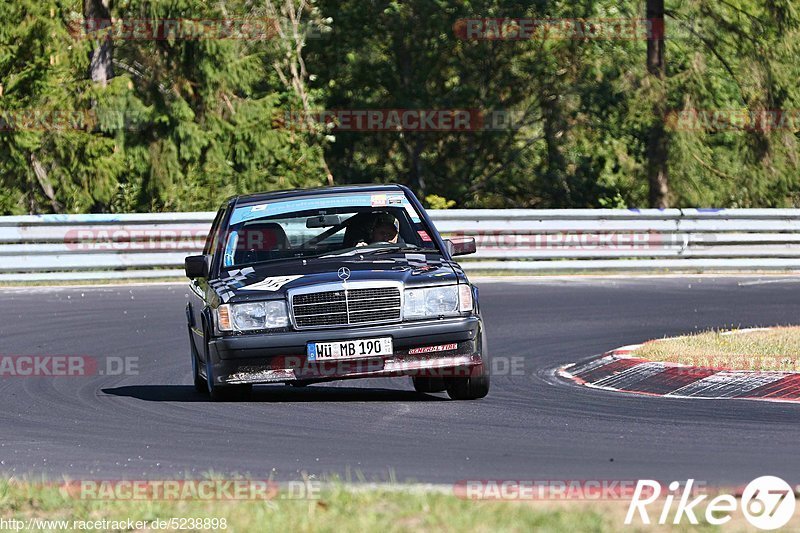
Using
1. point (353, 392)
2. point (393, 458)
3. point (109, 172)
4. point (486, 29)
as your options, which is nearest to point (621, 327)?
point (353, 392)

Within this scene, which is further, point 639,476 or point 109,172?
point 109,172

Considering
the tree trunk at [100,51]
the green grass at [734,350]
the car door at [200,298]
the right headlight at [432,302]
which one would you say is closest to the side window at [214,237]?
the car door at [200,298]

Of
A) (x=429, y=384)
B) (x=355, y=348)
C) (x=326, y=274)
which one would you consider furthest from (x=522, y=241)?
(x=355, y=348)

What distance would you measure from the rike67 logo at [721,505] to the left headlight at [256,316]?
408 cm

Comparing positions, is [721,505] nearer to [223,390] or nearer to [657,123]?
[223,390]

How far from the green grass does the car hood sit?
251 cm

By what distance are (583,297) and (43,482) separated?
13.2 metres

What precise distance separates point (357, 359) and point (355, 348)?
0.08 m

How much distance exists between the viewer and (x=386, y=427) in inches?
362

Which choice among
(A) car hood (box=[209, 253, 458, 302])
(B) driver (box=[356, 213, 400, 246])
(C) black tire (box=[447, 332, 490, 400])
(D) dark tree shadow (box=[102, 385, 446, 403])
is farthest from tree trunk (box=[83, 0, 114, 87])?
(C) black tire (box=[447, 332, 490, 400])

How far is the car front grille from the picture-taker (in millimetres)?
10234

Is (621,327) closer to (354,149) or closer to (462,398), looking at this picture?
(462,398)

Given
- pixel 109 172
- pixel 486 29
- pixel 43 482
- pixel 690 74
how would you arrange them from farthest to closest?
1. pixel 486 29
2. pixel 690 74
3. pixel 109 172
4. pixel 43 482

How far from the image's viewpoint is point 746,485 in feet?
22.2
